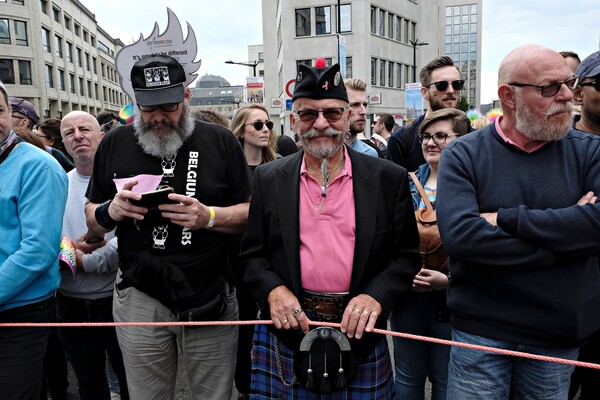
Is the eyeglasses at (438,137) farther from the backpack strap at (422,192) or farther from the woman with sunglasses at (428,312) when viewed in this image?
the backpack strap at (422,192)

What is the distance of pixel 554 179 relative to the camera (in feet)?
6.15

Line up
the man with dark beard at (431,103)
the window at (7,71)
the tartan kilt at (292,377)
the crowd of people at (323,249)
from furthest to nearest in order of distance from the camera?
the window at (7,71) < the man with dark beard at (431,103) < the tartan kilt at (292,377) < the crowd of people at (323,249)

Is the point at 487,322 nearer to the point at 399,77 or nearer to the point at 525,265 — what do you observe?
the point at 525,265

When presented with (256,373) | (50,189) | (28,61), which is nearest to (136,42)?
(50,189)

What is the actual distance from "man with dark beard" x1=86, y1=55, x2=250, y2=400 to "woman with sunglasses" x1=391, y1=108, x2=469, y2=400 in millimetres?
1032

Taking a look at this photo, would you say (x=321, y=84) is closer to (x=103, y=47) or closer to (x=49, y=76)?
(x=49, y=76)

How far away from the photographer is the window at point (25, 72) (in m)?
42.7

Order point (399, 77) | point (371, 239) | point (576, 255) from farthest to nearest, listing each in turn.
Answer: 1. point (399, 77)
2. point (371, 239)
3. point (576, 255)

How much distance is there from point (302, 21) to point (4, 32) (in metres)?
29.7

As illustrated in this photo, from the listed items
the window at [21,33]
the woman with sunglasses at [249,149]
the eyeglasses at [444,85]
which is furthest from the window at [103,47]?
the eyeglasses at [444,85]

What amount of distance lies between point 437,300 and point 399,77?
35.4 meters

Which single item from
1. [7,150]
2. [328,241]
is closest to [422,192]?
[328,241]

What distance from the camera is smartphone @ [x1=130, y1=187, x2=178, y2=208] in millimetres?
2188

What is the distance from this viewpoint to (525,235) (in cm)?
176
